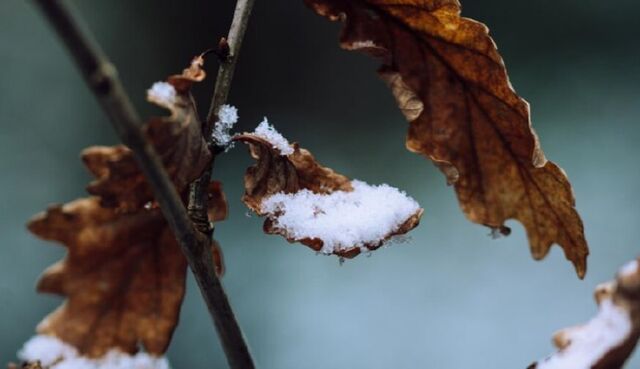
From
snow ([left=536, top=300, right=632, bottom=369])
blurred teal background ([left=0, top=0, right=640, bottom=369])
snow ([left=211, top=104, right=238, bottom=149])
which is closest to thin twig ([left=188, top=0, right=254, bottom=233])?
snow ([left=211, top=104, right=238, bottom=149])

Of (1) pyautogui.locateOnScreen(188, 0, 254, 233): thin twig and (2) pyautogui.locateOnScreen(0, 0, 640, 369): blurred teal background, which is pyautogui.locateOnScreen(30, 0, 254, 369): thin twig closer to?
(1) pyautogui.locateOnScreen(188, 0, 254, 233): thin twig

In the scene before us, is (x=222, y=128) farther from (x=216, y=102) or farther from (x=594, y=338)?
(x=594, y=338)

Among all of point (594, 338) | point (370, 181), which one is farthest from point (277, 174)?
point (370, 181)

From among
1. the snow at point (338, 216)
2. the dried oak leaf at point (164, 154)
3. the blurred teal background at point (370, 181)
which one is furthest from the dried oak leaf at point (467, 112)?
the blurred teal background at point (370, 181)

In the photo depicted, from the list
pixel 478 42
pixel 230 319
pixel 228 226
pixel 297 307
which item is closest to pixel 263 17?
pixel 228 226

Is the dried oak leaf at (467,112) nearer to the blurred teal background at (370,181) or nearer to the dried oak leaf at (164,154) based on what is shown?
the dried oak leaf at (164,154)

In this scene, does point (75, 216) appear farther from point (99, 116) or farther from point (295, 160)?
point (99, 116)
